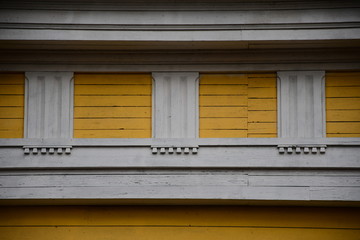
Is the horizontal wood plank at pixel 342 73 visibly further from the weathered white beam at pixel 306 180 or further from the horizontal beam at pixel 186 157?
the weathered white beam at pixel 306 180

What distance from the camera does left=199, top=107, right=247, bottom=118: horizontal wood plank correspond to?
21.0 ft

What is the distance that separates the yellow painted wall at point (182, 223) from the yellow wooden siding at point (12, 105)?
0.91 meters

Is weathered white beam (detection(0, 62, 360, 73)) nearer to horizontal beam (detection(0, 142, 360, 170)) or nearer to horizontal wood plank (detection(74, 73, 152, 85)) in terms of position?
horizontal wood plank (detection(74, 73, 152, 85))

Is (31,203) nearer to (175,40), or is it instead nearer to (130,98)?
(130,98)

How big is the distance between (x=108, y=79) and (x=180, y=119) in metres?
0.91

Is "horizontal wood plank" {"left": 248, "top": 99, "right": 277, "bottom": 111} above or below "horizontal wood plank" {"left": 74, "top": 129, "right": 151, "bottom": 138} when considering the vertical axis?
above

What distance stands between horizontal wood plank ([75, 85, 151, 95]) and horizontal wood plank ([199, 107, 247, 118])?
2.11 feet

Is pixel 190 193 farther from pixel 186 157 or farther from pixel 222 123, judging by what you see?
pixel 222 123

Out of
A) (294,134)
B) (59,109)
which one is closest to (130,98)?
(59,109)

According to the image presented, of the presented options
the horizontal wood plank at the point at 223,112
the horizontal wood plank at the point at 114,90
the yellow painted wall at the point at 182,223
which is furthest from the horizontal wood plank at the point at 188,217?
Result: the horizontal wood plank at the point at 114,90

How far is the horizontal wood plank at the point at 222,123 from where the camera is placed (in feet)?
20.9

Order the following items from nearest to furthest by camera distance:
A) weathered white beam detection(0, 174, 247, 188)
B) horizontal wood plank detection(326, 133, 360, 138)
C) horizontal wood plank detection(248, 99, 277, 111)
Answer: weathered white beam detection(0, 174, 247, 188)
horizontal wood plank detection(326, 133, 360, 138)
horizontal wood plank detection(248, 99, 277, 111)

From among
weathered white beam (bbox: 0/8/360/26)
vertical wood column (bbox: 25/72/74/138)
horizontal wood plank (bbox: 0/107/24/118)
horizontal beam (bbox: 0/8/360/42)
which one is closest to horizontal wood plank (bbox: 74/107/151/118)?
vertical wood column (bbox: 25/72/74/138)

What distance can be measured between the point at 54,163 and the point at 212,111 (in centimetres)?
177
